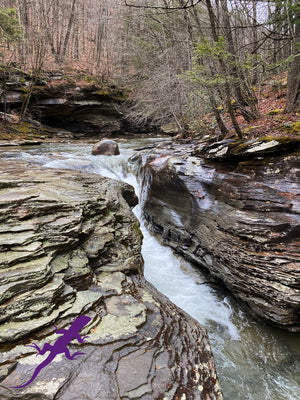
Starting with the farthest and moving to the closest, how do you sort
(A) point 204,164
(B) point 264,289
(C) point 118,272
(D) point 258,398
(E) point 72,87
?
1. (E) point 72,87
2. (A) point 204,164
3. (B) point 264,289
4. (C) point 118,272
5. (D) point 258,398

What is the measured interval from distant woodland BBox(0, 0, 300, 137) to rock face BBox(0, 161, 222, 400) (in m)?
3.50

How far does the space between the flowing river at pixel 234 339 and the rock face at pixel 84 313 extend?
91 centimetres

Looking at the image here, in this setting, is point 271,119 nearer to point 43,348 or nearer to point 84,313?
point 84,313

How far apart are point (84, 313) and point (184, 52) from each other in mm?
9941

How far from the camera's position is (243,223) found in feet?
14.4

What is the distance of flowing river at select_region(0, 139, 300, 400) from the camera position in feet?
10.2

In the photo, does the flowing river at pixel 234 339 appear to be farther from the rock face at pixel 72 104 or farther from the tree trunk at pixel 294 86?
the rock face at pixel 72 104

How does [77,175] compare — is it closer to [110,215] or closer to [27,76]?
[110,215]

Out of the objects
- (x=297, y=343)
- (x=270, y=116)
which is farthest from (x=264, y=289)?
(x=270, y=116)

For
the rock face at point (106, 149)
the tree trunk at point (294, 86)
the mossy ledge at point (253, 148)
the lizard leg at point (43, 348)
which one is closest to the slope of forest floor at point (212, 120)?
the tree trunk at point (294, 86)

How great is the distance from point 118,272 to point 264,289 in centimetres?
242

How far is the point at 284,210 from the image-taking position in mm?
4102

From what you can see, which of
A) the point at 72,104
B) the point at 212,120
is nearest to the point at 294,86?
the point at 212,120

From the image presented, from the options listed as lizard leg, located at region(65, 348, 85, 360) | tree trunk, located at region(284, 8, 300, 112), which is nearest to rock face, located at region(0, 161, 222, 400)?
lizard leg, located at region(65, 348, 85, 360)
